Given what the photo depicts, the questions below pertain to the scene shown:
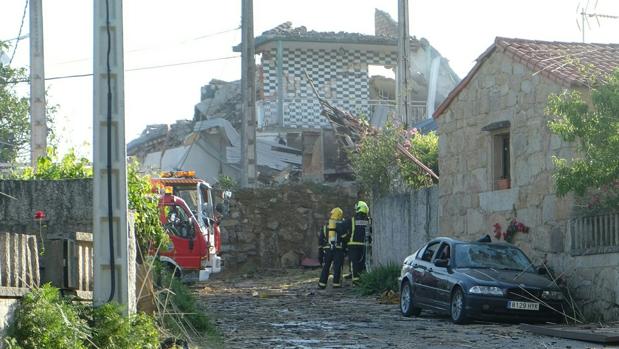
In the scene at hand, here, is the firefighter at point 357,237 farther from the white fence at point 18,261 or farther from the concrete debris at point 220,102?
the concrete debris at point 220,102

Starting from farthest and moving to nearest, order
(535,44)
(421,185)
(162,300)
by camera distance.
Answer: (421,185)
(535,44)
(162,300)

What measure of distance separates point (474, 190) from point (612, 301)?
6.46 metres

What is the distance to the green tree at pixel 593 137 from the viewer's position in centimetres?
1973

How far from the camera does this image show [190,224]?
2845 centimetres

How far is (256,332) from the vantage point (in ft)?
59.4

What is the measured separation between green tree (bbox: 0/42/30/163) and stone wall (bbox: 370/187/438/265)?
10715mm

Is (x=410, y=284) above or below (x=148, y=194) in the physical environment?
below

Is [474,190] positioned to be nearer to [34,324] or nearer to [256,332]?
[256,332]

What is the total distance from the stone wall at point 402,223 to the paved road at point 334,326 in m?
1.96

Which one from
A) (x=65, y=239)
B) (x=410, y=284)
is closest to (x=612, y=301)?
(x=410, y=284)

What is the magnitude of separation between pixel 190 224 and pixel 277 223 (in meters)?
9.99

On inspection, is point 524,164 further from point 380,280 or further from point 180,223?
point 180,223

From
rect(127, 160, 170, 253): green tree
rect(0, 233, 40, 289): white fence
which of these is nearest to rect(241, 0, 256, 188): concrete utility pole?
rect(127, 160, 170, 253): green tree

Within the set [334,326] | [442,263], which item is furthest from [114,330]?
[442,263]
